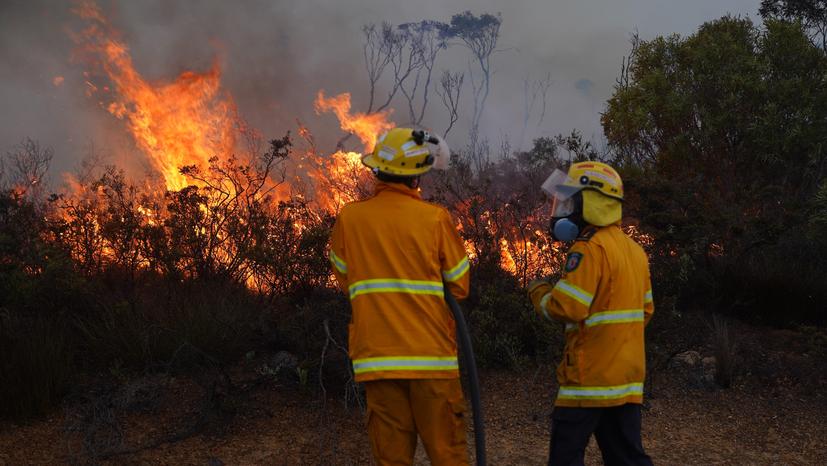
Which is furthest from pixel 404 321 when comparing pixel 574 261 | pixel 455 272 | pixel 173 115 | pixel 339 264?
pixel 173 115

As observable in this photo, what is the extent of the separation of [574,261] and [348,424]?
8.78ft

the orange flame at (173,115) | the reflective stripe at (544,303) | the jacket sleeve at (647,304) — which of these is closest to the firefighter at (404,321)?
the reflective stripe at (544,303)

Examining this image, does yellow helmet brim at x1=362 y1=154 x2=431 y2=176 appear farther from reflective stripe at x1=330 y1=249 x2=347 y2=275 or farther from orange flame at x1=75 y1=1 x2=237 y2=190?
orange flame at x1=75 y1=1 x2=237 y2=190

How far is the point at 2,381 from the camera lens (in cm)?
493

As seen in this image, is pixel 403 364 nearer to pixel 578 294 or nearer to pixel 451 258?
pixel 451 258

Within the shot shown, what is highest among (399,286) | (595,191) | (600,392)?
(595,191)

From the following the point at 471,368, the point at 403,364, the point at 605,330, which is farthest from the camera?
the point at 471,368

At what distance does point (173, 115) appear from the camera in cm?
1114

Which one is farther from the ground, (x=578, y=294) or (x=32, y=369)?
(x=578, y=294)

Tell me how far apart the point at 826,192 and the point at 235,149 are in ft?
30.8

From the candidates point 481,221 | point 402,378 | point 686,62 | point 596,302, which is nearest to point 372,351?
point 402,378

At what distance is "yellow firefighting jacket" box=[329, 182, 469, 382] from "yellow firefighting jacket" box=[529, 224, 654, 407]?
479 millimetres

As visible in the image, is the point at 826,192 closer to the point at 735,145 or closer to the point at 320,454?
the point at 735,145

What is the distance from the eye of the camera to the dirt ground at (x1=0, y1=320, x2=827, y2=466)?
4.61 m
